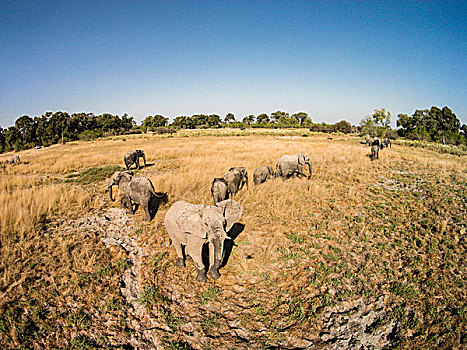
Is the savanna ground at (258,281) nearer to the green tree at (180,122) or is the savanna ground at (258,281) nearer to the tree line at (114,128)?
the tree line at (114,128)

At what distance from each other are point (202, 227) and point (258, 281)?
6.93ft

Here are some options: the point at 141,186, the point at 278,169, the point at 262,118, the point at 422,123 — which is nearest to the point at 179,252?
the point at 141,186

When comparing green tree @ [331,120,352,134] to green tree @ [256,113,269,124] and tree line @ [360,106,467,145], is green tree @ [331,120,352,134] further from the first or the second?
green tree @ [256,113,269,124]

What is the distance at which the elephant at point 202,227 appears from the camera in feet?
15.3

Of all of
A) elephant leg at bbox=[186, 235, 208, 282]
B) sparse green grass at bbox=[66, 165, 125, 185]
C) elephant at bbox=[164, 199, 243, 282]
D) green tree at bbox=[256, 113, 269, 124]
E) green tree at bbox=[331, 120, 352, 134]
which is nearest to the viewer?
elephant at bbox=[164, 199, 243, 282]

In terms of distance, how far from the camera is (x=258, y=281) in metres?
5.47

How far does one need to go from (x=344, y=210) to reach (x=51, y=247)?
10235 millimetres

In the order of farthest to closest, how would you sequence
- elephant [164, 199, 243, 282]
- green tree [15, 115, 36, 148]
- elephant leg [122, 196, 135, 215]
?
green tree [15, 115, 36, 148] → elephant leg [122, 196, 135, 215] → elephant [164, 199, 243, 282]

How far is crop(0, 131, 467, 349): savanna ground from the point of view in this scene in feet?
13.4

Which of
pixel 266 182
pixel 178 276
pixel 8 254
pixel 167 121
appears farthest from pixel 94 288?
pixel 167 121

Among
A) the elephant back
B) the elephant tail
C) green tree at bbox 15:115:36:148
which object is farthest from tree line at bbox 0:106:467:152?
the elephant back

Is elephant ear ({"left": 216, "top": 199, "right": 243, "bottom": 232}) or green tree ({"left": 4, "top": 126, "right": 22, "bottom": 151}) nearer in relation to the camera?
elephant ear ({"left": 216, "top": 199, "right": 243, "bottom": 232})

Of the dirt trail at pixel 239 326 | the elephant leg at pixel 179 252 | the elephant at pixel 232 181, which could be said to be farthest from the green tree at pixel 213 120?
the dirt trail at pixel 239 326

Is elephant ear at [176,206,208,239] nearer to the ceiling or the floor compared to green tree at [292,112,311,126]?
nearer to the floor
